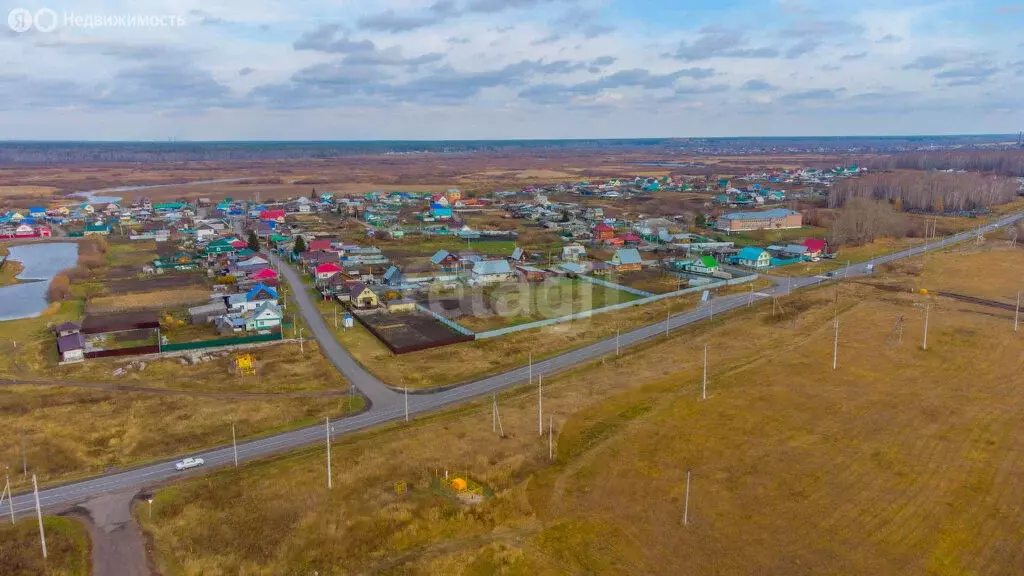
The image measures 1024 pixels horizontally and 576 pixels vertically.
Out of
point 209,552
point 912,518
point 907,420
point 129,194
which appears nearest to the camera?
point 209,552

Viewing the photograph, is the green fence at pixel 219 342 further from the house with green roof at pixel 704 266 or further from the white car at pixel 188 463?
the house with green roof at pixel 704 266

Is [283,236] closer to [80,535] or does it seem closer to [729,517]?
[80,535]

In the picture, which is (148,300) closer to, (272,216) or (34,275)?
(34,275)

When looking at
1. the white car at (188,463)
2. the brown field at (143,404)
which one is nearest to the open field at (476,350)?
the brown field at (143,404)

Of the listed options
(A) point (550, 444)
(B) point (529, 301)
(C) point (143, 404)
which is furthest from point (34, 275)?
(A) point (550, 444)

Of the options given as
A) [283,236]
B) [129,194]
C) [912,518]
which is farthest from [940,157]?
[129,194]

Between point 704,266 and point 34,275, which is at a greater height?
point 704,266

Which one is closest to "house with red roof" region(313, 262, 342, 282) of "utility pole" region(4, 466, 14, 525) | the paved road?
the paved road
